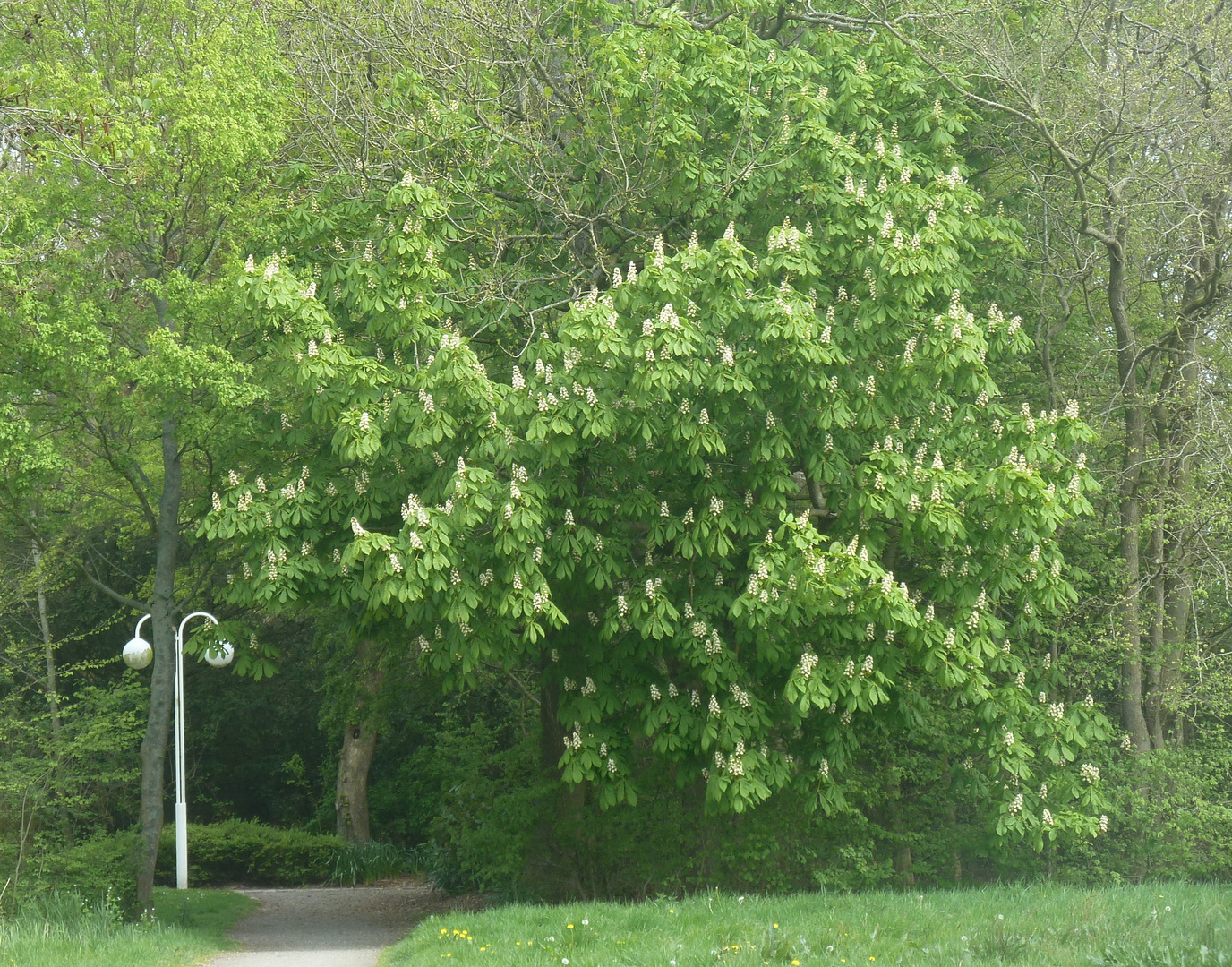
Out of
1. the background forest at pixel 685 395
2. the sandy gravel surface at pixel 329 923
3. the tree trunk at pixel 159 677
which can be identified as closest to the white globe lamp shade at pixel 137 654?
the tree trunk at pixel 159 677

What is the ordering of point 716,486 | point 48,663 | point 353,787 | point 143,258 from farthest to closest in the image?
point 353,787 < point 48,663 < point 143,258 < point 716,486

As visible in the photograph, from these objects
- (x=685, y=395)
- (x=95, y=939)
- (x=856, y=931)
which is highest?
(x=685, y=395)

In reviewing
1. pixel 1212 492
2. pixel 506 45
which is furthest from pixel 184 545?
pixel 1212 492

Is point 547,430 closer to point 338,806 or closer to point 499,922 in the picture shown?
point 499,922

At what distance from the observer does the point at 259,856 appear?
68.9 feet

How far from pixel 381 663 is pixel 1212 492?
9.67 meters

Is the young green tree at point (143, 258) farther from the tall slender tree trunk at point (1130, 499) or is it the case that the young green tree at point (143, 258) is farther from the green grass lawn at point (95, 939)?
the tall slender tree trunk at point (1130, 499)

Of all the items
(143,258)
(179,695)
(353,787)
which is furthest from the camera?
(353,787)

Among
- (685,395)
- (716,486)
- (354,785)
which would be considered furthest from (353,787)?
(685,395)

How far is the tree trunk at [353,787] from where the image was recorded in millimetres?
22016

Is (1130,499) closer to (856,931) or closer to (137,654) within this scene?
(856,931)

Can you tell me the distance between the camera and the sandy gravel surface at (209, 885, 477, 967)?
1063 centimetres

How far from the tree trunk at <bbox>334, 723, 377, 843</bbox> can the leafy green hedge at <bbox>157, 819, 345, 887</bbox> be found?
2.12ft

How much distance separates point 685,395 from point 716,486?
0.90m
